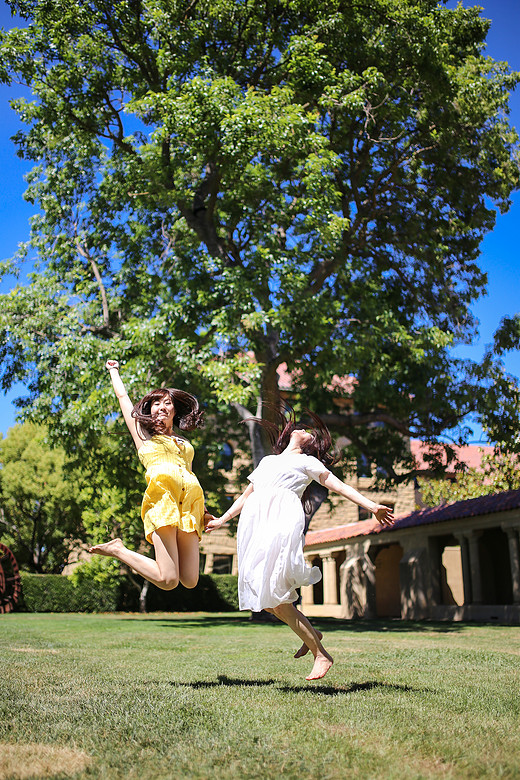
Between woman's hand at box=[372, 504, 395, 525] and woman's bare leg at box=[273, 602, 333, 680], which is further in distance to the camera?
woman's bare leg at box=[273, 602, 333, 680]

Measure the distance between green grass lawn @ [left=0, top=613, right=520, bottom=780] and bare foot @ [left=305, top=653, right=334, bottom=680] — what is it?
3.6 inches

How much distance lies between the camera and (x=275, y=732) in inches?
127

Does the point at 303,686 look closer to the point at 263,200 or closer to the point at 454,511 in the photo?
the point at 263,200

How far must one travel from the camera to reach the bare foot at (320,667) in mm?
4854

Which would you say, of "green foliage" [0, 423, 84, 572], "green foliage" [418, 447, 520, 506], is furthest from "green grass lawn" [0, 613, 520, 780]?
"green foliage" [0, 423, 84, 572]

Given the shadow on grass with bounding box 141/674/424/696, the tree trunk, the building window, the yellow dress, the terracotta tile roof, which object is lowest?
the tree trunk

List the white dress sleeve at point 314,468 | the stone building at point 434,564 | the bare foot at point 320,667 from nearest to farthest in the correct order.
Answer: the bare foot at point 320,667
the white dress sleeve at point 314,468
the stone building at point 434,564

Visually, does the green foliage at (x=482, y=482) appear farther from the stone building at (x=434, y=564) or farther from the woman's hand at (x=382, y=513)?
the woman's hand at (x=382, y=513)

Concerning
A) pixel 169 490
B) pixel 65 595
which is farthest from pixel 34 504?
pixel 169 490

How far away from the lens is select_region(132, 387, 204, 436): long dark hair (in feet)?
16.9

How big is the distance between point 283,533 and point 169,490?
2.92 feet

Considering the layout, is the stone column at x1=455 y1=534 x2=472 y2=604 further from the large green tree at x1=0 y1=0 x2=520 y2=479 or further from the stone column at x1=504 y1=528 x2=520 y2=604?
the large green tree at x1=0 y1=0 x2=520 y2=479

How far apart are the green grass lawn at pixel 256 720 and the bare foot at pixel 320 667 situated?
91 mm

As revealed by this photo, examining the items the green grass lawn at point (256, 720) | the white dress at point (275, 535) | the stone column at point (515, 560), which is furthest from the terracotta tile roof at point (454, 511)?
the white dress at point (275, 535)
